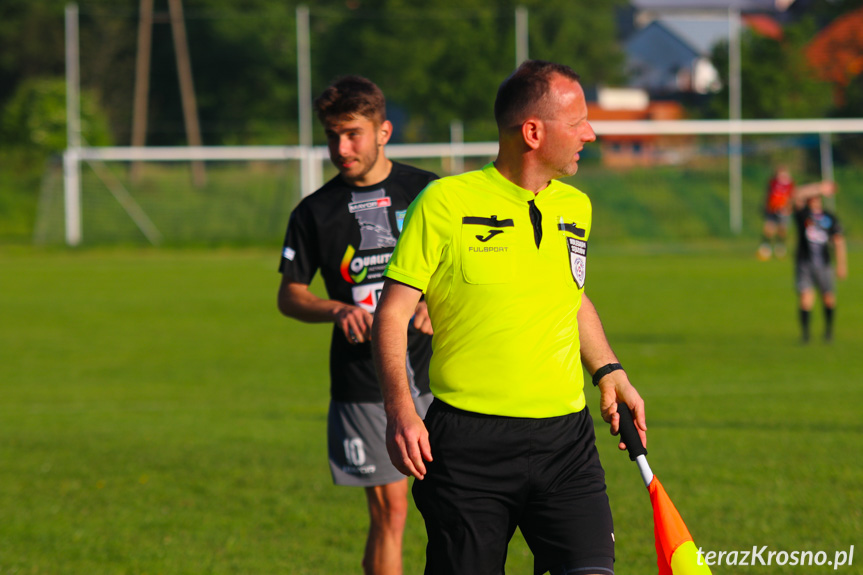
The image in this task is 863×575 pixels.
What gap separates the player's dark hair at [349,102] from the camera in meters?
4.61

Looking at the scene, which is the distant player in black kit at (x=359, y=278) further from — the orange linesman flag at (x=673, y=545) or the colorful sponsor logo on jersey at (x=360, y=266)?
the orange linesman flag at (x=673, y=545)

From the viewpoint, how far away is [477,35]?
140ft

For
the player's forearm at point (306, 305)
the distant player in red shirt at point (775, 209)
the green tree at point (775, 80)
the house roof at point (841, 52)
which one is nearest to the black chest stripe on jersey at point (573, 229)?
the player's forearm at point (306, 305)

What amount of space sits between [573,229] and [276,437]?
5.95 meters

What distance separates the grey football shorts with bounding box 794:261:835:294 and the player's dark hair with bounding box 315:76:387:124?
10717 mm

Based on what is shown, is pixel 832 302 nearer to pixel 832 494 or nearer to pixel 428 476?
pixel 832 494

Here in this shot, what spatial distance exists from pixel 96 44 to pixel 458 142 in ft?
70.9

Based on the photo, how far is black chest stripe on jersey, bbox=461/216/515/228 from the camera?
10.9ft

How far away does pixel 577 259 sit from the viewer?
349 cm

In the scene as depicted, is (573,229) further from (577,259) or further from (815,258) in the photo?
(815,258)

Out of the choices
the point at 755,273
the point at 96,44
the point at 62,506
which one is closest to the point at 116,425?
the point at 62,506

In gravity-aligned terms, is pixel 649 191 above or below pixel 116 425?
above

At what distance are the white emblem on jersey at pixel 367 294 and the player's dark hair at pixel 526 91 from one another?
147 centimetres

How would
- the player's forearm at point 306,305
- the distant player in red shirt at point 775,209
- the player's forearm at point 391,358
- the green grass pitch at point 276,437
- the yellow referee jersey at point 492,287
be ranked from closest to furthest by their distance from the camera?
1. the player's forearm at point 391,358
2. the yellow referee jersey at point 492,287
3. the player's forearm at point 306,305
4. the green grass pitch at point 276,437
5. the distant player in red shirt at point 775,209
